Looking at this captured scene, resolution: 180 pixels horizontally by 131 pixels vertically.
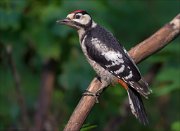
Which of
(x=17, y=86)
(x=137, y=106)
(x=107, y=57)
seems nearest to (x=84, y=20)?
(x=107, y=57)

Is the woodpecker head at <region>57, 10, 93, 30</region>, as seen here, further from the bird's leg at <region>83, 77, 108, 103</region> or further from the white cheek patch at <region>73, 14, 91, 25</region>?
the bird's leg at <region>83, 77, 108, 103</region>

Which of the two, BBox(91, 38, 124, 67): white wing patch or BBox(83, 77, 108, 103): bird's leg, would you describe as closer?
BBox(83, 77, 108, 103): bird's leg

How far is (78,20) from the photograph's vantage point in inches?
226

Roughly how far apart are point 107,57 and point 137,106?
0.66 m

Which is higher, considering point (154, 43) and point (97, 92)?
point (154, 43)

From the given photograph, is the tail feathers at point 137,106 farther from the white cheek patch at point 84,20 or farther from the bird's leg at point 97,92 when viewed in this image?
the white cheek patch at point 84,20

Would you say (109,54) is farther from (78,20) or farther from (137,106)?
(137,106)

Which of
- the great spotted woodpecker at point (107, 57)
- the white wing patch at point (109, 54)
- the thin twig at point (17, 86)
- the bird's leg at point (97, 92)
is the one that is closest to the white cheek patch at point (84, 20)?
the great spotted woodpecker at point (107, 57)

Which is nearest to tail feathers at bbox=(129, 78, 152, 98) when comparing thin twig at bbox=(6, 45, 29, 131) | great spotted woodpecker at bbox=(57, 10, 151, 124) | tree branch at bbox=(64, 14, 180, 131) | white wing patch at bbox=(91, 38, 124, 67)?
great spotted woodpecker at bbox=(57, 10, 151, 124)

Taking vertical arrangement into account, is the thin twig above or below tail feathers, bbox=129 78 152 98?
below

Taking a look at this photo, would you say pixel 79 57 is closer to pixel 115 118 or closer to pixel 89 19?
pixel 115 118

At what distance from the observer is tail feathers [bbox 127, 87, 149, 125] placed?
16.0 ft

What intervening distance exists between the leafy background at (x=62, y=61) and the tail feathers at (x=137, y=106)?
32.1 inches

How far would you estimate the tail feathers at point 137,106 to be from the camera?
4867 millimetres
